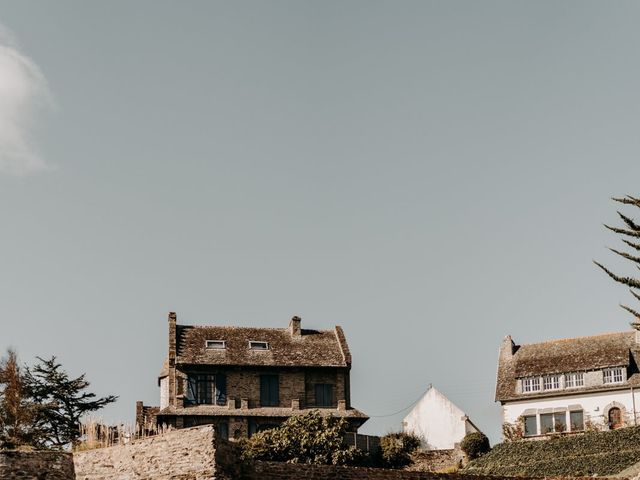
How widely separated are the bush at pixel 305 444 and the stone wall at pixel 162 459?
58.6 feet

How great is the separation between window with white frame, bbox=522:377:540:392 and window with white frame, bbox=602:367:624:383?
3.86 metres

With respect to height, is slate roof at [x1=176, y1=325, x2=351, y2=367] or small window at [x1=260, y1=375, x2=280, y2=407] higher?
slate roof at [x1=176, y1=325, x2=351, y2=367]

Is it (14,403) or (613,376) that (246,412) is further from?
(613,376)

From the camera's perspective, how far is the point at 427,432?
57344 mm

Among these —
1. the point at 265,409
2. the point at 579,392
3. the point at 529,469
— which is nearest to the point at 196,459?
the point at 529,469

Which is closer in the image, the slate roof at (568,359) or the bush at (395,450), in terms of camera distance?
the bush at (395,450)

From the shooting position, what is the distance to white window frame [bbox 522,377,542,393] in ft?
183

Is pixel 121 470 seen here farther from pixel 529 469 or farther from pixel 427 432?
pixel 427 432

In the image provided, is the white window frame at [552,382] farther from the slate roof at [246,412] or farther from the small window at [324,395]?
the small window at [324,395]

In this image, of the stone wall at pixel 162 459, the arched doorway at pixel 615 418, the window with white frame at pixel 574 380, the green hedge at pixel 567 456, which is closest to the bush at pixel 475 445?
the green hedge at pixel 567 456

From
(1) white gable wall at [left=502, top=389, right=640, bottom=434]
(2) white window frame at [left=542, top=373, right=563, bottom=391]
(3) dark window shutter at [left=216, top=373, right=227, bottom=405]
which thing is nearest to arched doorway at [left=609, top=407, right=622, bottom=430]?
(1) white gable wall at [left=502, top=389, right=640, bottom=434]

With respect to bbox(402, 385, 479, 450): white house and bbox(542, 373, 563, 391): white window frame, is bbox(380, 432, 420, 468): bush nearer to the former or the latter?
bbox(402, 385, 479, 450): white house

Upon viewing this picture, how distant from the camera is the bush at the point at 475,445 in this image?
5106 cm

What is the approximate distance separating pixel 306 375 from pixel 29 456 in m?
31.1
